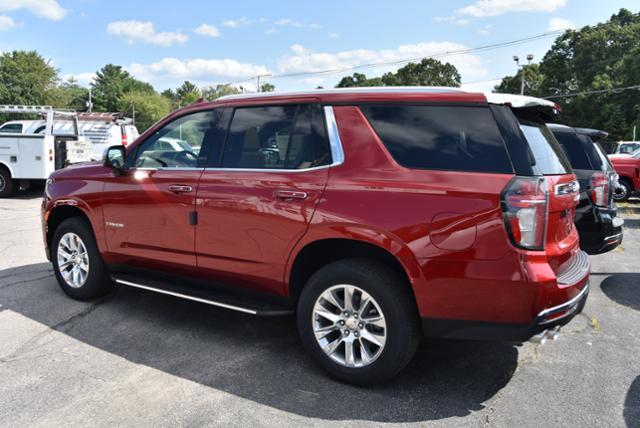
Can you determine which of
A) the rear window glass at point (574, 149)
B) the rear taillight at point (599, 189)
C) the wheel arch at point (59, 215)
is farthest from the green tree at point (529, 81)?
the wheel arch at point (59, 215)

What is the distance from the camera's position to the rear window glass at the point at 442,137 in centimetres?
298

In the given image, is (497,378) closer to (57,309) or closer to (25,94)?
(57,309)

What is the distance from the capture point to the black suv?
561 cm

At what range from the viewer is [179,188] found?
13.4ft

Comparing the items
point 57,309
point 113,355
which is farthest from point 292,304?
point 57,309

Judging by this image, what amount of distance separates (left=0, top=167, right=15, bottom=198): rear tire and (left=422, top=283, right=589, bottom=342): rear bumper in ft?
44.1

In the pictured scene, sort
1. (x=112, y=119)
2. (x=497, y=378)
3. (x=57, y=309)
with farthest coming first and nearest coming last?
(x=112, y=119) → (x=57, y=309) → (x=497, y=378)

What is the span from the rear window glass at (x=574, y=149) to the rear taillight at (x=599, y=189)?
309 millimetres

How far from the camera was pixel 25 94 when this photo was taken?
5366cm

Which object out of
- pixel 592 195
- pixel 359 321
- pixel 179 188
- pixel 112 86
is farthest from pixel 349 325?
pixel 112 86

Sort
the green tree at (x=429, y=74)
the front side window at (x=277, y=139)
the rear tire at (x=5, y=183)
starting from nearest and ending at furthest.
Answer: the front side window at (x=277, y=139)
the rear tire at (x=5, y=183)
the green tree at (x=429, y=74)

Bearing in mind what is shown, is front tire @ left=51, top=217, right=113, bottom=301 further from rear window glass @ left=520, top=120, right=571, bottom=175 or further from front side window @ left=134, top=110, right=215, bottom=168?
rear window glass @ left=520, top=120, right=571, bottom=175

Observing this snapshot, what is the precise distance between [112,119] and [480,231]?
16209mm

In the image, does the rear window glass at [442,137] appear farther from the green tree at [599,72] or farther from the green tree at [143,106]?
the green tree at [143,106]
